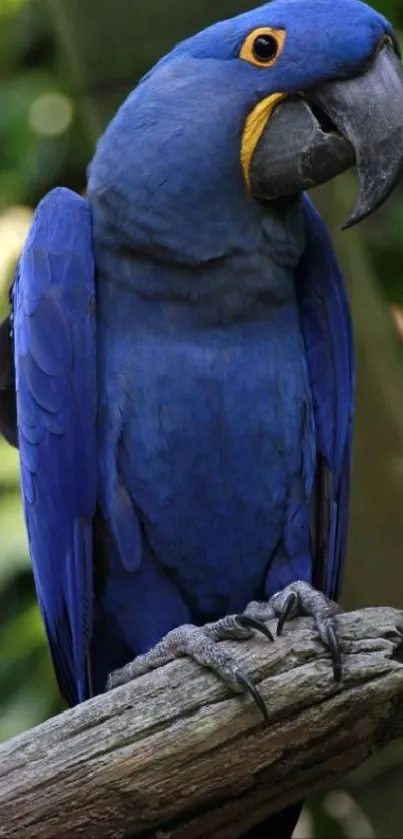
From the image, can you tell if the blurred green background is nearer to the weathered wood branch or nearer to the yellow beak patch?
the yellow beak patch

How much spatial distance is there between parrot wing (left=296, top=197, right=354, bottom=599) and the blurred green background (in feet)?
0.81

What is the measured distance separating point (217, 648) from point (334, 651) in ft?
0.43

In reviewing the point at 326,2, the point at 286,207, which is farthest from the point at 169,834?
the point at 326,2

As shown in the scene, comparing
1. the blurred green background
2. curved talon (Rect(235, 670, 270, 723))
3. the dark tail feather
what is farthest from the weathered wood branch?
the blurred green background

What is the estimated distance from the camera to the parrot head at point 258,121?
154cm

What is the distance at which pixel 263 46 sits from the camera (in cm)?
159

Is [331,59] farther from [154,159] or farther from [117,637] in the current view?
[117,637]

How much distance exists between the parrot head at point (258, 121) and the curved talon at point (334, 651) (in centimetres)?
52

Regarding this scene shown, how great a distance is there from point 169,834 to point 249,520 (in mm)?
484

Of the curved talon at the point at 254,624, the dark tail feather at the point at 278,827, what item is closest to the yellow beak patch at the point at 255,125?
the curved talon at the point at 254,624

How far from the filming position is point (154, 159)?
162 cm

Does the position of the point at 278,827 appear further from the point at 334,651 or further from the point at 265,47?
the point at 265,47

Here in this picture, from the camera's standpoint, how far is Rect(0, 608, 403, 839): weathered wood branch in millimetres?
1307

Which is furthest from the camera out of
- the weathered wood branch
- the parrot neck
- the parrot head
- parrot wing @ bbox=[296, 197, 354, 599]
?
parrot wing @ bbox=[296, 197, 354, 599]
